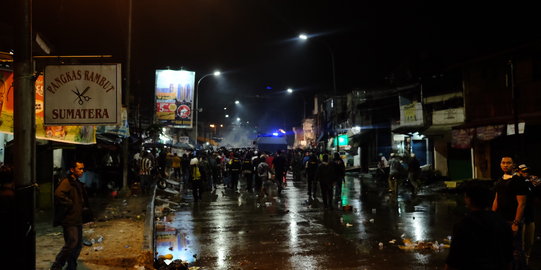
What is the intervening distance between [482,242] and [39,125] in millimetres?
9104

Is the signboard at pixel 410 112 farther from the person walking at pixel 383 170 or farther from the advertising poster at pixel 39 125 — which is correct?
the advertising poster at pixel 39 125

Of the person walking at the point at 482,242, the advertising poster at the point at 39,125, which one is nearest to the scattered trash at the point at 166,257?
the advertising poster at the point at 39,125

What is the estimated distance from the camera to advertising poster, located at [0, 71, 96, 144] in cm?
731

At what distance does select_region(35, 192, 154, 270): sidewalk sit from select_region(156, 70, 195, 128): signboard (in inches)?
511

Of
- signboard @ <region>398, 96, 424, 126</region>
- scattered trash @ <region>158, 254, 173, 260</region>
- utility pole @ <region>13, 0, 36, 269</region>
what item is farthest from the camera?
signboard @ <region>398, 96, 424, 126</region>

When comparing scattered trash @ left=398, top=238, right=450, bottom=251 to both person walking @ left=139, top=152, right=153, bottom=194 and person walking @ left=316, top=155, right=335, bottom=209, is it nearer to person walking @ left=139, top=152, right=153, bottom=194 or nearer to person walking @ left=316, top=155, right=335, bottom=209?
person walking @ left=316, top=155, right=335, bottom=209

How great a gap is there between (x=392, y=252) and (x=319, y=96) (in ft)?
155

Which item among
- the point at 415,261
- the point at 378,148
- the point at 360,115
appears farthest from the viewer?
the point at 360,115

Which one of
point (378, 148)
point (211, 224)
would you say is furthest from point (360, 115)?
point (211, 224)

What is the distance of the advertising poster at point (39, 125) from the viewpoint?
24.0 ft

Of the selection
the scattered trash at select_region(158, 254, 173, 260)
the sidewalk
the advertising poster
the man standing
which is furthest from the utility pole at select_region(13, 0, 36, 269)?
the man standing

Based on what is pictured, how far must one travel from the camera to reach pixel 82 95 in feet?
19.1

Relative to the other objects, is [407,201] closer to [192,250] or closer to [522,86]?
[522,86]

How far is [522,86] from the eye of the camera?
18984 mm
